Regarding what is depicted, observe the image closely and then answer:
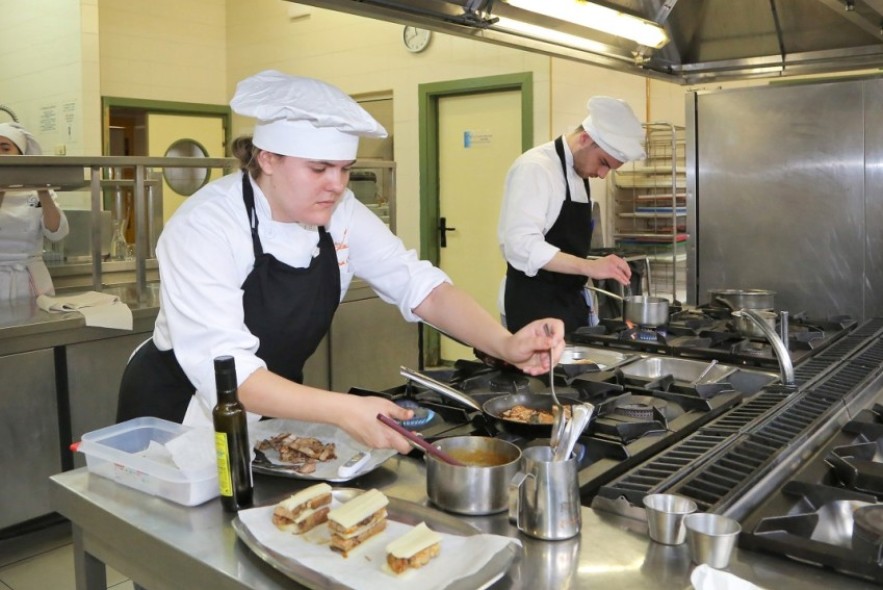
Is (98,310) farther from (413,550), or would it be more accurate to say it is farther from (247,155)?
(413,550)

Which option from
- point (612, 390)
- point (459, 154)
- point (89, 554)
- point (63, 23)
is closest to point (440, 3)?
point (612, 390)

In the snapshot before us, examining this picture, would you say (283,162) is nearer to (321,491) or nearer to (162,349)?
(162,349)

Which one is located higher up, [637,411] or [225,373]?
[225,373]

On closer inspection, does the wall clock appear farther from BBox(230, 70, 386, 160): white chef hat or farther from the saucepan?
BBox(230, 70, 386, 160): white chef hat

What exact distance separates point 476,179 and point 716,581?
17.7ft

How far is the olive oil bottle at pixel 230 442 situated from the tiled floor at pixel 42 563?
6.12 ft

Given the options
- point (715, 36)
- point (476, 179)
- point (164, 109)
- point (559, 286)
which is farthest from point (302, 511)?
point (164, 109)

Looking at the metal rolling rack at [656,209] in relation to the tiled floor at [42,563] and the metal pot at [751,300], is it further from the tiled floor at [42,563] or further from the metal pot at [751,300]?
the tiled floor at [42,563]

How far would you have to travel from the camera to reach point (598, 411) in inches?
69.4

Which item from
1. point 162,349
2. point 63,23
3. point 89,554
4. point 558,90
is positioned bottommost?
point 89,554

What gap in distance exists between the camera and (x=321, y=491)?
125cm

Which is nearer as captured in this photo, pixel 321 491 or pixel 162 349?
pixel 321 491

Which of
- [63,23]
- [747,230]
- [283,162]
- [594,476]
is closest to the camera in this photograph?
[594,476]

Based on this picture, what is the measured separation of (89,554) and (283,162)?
816 mm
